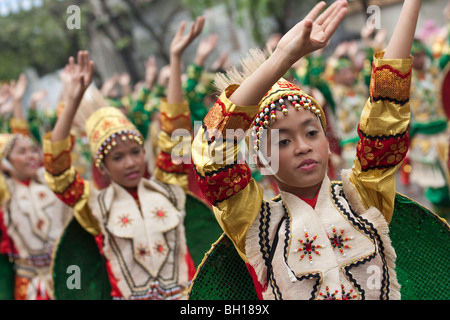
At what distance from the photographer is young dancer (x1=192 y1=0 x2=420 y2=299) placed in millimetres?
1884

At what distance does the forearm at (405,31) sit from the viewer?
187cm

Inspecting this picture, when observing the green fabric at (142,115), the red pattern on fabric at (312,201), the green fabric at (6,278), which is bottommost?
the green fabric at (6,278)

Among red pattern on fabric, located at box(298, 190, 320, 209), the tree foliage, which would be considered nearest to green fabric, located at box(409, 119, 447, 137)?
red pattern on fabric, located at box(298, 190, 320, 209)

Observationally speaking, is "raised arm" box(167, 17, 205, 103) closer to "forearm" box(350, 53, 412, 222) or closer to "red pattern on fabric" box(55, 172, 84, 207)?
"red pattern on fabric" box(55, 172, 84, 207)

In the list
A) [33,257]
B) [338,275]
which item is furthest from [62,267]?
[338,275]

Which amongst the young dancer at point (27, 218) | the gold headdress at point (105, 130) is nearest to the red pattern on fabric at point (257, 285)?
the gold headdress at point (105, 130)

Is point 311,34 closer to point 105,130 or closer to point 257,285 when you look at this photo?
point 257,285

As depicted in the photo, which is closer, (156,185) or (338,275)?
(338,275)

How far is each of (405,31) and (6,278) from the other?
153 inches

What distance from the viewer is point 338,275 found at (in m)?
1.93

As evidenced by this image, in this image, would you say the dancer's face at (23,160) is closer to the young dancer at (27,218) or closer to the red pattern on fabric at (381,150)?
the young dancer at (27,218)

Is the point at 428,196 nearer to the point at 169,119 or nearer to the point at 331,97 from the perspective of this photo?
the point at 331,97

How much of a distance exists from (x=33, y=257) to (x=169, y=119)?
206 centimetres

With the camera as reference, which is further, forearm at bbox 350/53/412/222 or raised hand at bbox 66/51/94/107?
raised hand at bbox 66/51/94/107
